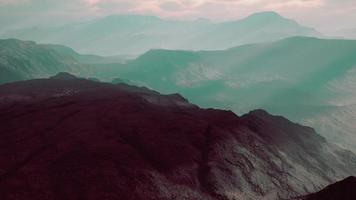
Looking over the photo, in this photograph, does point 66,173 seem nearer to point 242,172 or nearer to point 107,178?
point 107,178

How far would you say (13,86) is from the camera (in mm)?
121375

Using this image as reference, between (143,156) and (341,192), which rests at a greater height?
(341,192)

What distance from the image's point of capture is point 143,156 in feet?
154

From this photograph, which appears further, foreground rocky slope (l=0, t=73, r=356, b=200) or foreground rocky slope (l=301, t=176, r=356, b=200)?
foreground rocky slope (l=0, t=73, r=356, b=200)

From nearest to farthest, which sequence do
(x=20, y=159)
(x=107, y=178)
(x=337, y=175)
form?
(x=107, y=178) → (x=20, y=159) → (x=337, y=175)

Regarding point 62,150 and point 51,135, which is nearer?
point 62,150

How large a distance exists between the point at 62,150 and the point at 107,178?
7964mm

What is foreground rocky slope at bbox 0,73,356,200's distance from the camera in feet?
133

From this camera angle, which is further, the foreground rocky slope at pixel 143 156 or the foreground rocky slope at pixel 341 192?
the foreground rocky slope at pixel 143 156

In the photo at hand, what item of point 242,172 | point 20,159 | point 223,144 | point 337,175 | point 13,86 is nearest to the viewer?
point 20,159

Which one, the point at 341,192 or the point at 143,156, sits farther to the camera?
the point at 143,156

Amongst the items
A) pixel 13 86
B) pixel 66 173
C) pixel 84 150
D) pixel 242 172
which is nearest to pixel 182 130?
pixel 242 172

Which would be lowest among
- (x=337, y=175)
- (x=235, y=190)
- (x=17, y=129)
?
(x=337, y=175)

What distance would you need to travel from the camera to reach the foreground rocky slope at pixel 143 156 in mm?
40625
